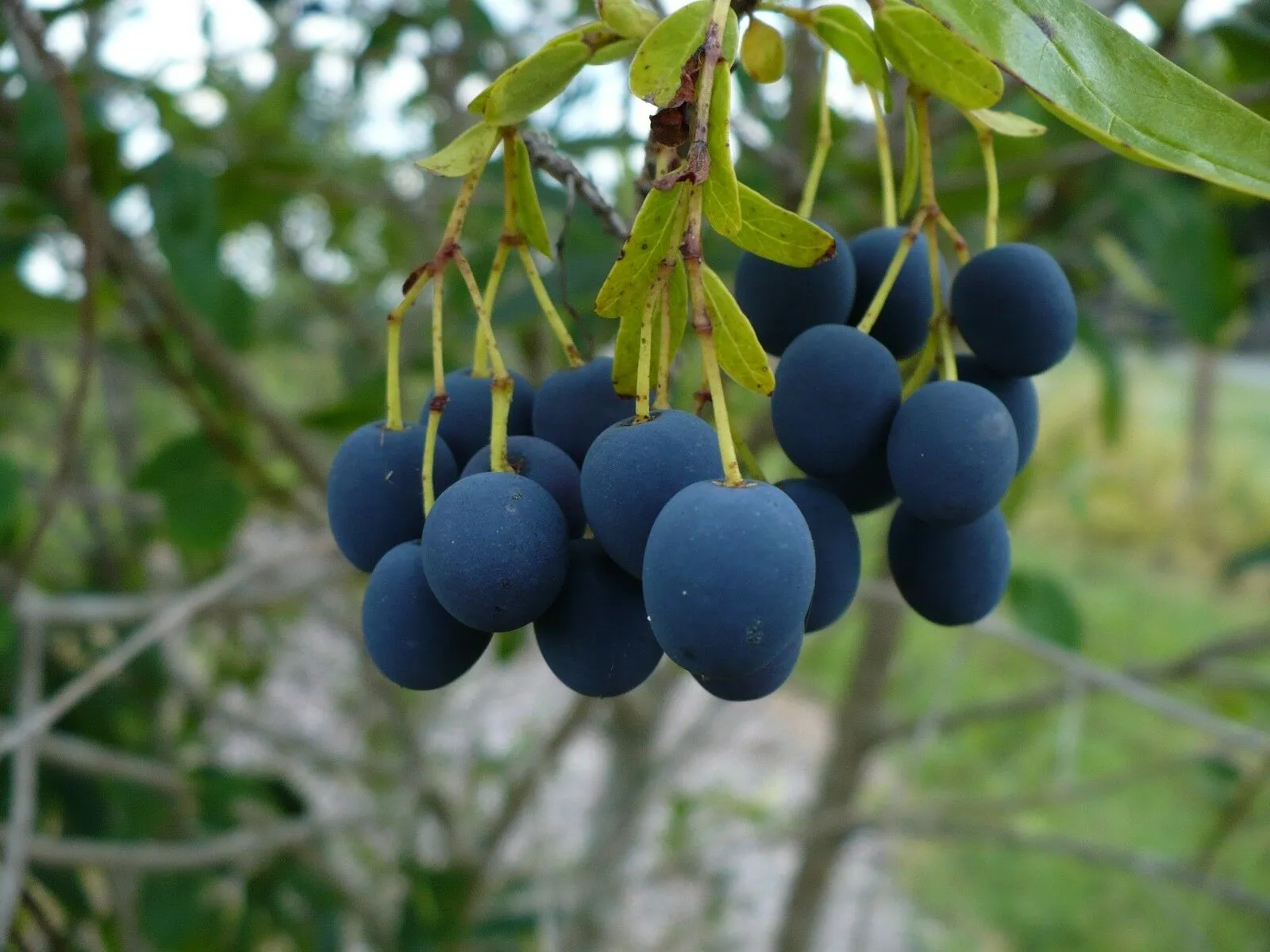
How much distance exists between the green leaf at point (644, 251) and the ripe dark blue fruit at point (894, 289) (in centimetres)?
20

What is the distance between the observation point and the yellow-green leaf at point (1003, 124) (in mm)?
583

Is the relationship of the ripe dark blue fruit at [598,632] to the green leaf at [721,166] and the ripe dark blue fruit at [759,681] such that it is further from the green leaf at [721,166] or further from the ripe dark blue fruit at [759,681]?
the green leaf at [721,166]

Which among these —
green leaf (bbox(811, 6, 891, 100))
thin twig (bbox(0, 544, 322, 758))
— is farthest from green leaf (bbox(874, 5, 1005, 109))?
thin twig (bbox(0, 544, 322, 758))

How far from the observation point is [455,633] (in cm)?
55

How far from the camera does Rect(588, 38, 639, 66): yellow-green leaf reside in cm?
53

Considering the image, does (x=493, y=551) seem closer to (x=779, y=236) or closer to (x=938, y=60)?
(x=779, y=236)

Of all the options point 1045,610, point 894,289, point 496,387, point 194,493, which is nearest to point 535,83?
point 496,387

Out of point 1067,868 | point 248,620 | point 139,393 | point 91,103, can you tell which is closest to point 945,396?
point 91,103

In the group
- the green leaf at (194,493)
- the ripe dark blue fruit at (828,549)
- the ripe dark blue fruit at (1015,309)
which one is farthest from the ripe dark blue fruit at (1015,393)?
the green leaf at (194,493)

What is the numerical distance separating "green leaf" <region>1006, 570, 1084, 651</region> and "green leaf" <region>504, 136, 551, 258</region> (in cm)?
105

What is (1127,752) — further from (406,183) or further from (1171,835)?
(406,183)

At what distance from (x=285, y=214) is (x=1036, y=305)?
1857 mm

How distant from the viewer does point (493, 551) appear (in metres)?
0.47

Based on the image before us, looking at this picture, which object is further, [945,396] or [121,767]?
[121,767]
